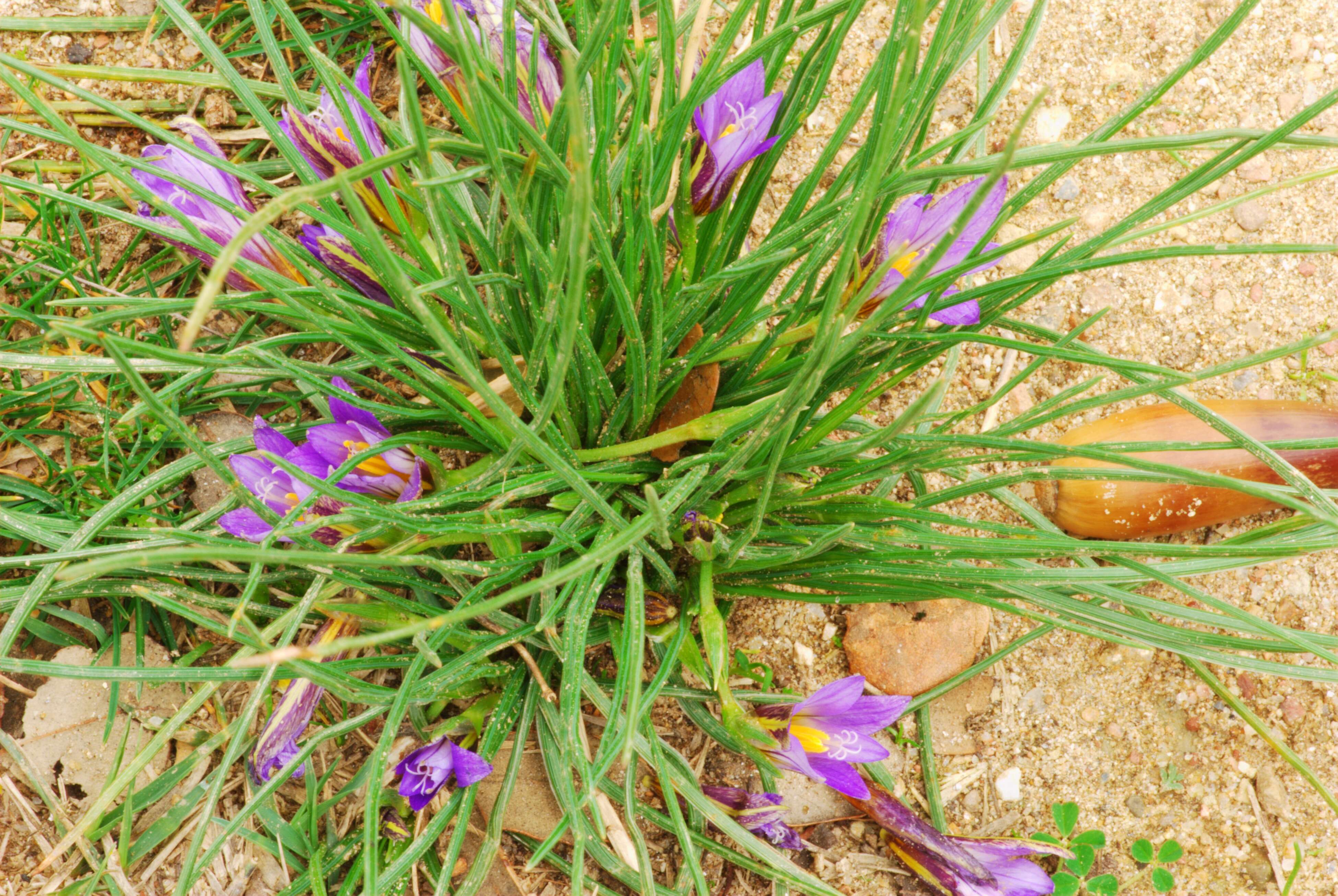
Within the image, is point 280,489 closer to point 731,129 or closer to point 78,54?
point 731,129

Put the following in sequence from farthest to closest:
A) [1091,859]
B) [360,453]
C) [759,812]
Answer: [1091,859] → [759,812] → [360,453]

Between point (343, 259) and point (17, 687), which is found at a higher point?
point (343, 259)

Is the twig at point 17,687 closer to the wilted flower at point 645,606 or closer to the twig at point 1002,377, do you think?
the wilted flower at point 645,606

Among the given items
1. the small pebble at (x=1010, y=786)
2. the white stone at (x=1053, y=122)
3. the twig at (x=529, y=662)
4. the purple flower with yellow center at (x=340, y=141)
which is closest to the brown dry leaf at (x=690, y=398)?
the twig at (x=529, y=662)

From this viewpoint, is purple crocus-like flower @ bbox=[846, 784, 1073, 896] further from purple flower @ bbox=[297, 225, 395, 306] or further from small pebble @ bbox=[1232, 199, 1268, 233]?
small pebble @ bbox=[1232, 199, 1268, 233]

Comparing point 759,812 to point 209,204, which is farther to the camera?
point 759,812

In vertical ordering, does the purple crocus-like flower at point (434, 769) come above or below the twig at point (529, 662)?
below

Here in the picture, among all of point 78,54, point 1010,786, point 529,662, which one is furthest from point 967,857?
point 78,54
